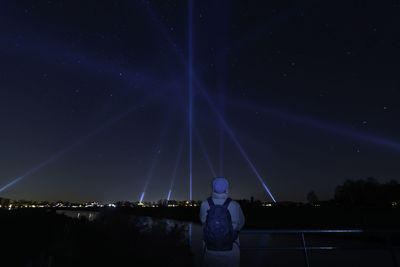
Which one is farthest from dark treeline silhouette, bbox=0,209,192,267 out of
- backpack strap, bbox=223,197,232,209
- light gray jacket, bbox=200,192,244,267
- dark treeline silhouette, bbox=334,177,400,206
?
dark treeline silhouette, bbox=334,177,400,206

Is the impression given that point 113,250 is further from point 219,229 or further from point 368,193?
point 368,193

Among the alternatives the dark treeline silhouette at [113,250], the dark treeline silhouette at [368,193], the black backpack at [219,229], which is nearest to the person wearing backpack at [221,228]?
the black backpack at [219,229]

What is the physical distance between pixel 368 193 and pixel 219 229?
437ft

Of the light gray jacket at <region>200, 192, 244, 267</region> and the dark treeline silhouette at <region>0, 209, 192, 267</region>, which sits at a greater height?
the light gray jacket at <region>200, 192, 244, 267</region>

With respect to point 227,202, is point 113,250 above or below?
below

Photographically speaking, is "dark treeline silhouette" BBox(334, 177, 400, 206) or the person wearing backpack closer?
the person wearing backpack

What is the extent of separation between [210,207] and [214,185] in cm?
31

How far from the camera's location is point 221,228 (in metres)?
3.74

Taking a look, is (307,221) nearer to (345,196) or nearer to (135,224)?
(135,224)

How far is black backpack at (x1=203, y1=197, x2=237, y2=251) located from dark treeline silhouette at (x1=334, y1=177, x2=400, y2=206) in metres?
123

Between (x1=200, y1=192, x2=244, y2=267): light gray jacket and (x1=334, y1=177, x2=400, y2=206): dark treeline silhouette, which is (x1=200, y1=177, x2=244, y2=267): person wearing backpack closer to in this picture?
(x1=200, y1=192, x2=244, y2=267): light gray jacket

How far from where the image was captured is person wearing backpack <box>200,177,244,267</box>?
147 inches

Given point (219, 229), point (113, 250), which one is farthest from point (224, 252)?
point (113, 250)

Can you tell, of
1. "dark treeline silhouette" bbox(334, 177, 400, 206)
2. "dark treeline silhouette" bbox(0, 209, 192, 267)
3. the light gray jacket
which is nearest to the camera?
the light gray jacket
